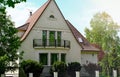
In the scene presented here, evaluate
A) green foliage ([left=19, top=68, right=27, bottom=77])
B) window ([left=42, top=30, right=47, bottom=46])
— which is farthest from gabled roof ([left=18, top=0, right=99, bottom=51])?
green foliage ([left=19, top=68, right=27, bottom=77])

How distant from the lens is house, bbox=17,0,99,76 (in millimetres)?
37719

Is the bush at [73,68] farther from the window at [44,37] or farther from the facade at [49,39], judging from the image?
the window at [44,37]

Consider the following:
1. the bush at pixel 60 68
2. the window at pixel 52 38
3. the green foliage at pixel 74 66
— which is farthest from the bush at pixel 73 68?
the window at pixel 52 38

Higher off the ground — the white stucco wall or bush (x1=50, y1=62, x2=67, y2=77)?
the white stucco wall

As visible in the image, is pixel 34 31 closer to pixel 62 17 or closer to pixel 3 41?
pixel 62 17

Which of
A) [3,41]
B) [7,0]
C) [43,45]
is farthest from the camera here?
[43,45]

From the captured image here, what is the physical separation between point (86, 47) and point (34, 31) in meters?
8.59

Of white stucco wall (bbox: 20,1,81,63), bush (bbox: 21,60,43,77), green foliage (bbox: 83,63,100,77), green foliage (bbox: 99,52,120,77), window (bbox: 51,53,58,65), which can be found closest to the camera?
bush (bbox: 21,60,43,77)

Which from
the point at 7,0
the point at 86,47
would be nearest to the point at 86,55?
the point at 86,47

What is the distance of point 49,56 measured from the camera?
126 feet

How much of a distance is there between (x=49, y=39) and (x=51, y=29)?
4.75 ft

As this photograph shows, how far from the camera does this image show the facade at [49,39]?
3772 cm

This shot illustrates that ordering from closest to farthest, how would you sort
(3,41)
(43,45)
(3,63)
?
(3,63), (3,41), (43,45)

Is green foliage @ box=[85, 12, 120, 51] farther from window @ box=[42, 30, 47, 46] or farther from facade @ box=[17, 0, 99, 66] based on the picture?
window @ box=[42, 30, 47, 46]
